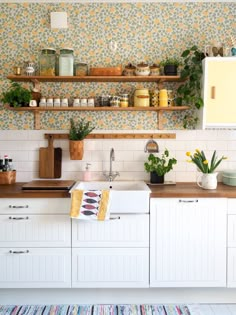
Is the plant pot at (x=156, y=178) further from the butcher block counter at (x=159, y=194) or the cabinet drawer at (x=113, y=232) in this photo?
the cabinet drawer at (x=113, y=232)

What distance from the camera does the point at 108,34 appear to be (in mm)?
3426

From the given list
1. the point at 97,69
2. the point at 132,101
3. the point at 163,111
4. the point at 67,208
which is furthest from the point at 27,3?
the point at 67,208

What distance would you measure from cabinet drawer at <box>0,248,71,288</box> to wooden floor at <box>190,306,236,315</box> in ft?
3.56

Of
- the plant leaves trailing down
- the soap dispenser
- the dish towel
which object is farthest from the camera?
the soap dispenser

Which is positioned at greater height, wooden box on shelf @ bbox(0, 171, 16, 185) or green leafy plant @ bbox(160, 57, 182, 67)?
green leafy plant @ bbox(160, 57, 182, 67)

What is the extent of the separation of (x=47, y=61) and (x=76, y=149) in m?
0.88

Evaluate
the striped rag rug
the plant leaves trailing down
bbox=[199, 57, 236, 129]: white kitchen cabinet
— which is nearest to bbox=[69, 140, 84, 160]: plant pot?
the plant leaves trailing down

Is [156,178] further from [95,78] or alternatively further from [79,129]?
[95,78]

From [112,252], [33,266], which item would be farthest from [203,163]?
[33,266]

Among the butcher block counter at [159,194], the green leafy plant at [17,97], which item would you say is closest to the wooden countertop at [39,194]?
the butcher block counter at [159,194]

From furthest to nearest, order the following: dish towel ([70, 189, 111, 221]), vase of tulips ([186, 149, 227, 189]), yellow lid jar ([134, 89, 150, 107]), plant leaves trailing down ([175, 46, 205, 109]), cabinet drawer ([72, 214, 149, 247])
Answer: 1. yellow lid jar ([134, 89, 150, 107])
2. plant leaves trailing down ([175, 46, 205, 109])
3. vase of tulips ([186, 149, 227, 189])
4. cabinet drawer ([72, 214, 149, 247])
5. dish towel ([70, 189, 111, 221])

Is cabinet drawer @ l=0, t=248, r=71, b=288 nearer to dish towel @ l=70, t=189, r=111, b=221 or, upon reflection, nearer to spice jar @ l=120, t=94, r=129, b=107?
dish towel @ l=70, t=189, r=111, b=221

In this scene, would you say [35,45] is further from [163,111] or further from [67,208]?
[67,208]

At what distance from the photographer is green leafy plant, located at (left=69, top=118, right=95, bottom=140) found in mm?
3301
